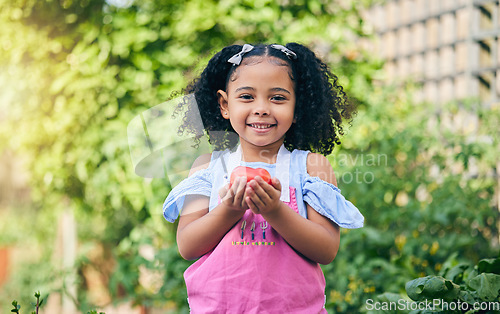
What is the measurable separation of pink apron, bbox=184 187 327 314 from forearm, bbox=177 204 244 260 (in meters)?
0.03

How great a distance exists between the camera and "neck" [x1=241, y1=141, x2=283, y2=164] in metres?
1.39

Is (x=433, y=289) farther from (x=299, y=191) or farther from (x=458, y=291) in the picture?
(x=299, y=191)

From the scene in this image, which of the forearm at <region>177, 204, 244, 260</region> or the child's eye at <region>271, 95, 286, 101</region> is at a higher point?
the child's eye at <region>271, 95, 286, 101</region>

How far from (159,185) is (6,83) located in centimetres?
155

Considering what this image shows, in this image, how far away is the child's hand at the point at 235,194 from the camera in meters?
1.13

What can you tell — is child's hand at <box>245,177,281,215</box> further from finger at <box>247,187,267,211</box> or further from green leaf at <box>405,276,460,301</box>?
green leaf at <box>405,276,460,301</box>

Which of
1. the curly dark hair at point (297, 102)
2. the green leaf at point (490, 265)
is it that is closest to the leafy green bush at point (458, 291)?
the green leaf at point (490, 265)

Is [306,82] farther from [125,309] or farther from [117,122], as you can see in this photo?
[125,309]

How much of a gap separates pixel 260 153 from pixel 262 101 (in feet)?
0.49

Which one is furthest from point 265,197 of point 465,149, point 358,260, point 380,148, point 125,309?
point 125,309

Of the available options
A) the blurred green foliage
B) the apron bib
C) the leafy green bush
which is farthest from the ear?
the blurred green foliage

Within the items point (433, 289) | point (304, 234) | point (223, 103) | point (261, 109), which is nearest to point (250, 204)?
point (304, 234)

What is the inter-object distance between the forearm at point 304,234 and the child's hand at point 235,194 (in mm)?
72

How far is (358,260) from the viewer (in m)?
2.46
